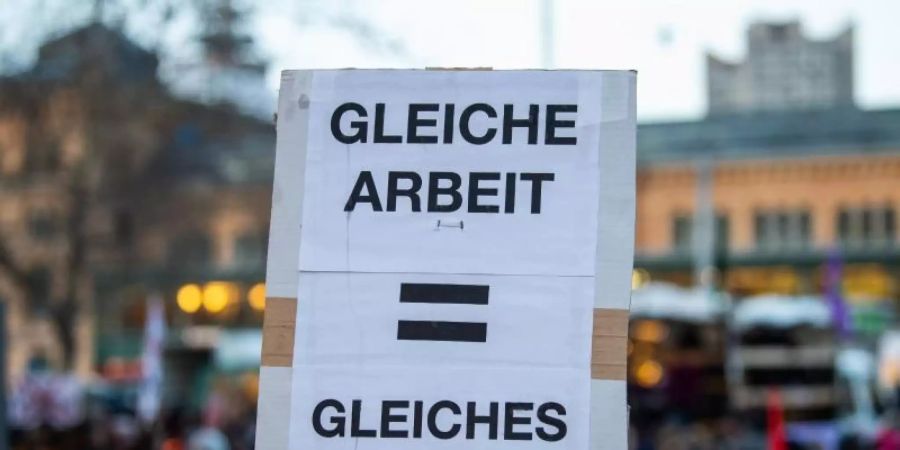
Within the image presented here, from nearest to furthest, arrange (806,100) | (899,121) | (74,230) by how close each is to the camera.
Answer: (74,230) < (899,121) < (806,100)

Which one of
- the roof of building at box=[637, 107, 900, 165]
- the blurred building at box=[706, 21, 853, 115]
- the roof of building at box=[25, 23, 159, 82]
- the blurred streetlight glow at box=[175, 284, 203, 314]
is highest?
the blurred building at box=[706, 21, 853, 115]

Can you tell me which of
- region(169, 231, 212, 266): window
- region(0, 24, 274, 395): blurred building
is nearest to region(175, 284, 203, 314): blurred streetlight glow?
region(169, 231, 212, 266): window

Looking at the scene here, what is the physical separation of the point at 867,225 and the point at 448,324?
5590 centimetres

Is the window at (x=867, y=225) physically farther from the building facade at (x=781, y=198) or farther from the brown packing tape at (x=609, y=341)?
the brown packing tape at (x=609, y=341)

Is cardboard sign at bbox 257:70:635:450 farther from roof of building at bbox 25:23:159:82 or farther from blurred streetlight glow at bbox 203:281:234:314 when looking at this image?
blurred streetlight glow at bbox 203:281:234:314

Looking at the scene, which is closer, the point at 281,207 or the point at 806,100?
the point at 281,207

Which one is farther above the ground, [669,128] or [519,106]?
[669,128]

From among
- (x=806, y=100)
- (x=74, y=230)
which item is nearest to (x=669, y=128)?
(x=806, y=100)

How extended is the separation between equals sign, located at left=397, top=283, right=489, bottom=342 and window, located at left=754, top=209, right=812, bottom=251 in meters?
55.9

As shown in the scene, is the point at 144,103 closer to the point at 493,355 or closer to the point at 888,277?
the point at 493,355

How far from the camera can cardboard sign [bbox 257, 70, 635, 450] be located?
13.7ft

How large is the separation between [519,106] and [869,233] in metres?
55.3

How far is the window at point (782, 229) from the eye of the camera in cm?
5931

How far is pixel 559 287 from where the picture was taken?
13.7ft
